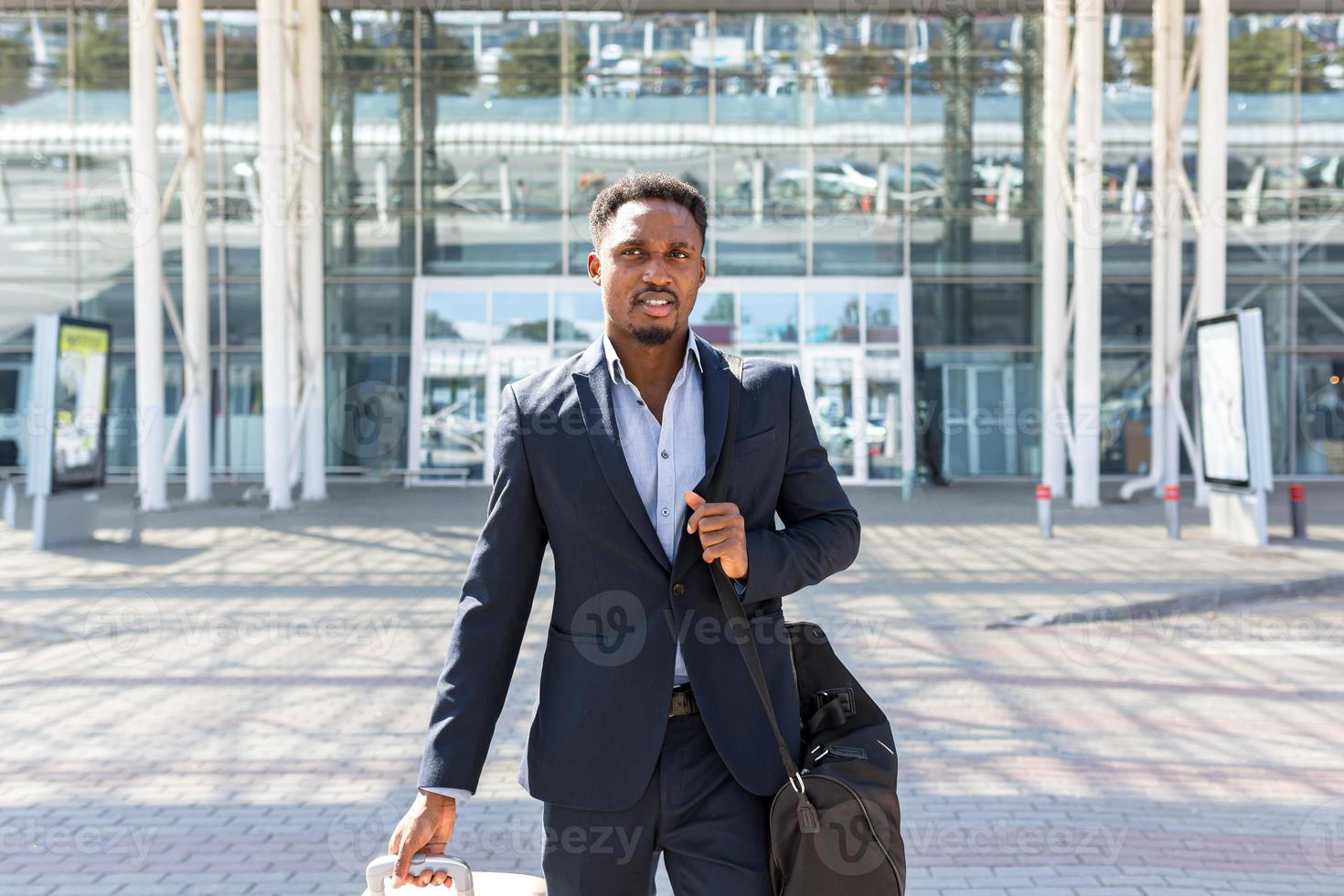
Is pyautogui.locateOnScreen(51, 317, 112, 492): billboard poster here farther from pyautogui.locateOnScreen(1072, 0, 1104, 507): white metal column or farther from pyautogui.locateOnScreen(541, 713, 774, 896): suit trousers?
pyautogui.locateOnScreen(541, 713, 774, 896): suit trousers

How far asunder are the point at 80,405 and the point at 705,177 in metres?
13.3

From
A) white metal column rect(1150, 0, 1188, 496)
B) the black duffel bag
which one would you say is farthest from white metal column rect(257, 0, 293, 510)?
the black duffel bag

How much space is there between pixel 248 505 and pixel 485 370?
552 cm

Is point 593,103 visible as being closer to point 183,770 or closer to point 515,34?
point 515,34

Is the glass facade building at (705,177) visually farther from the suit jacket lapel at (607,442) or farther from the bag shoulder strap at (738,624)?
the bag shoulder strap at (738,624)

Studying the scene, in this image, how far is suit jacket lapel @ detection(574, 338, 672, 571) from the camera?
2.26 m

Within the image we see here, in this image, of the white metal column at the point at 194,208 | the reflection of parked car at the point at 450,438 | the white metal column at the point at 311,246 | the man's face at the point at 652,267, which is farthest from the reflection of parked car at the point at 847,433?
the man's face at the point at 652,267

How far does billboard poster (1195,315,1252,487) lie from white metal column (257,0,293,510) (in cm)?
1228

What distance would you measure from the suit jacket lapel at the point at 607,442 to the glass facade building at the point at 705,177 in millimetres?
22398

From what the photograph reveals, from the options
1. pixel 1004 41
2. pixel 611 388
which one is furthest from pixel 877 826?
pixel 1004 41

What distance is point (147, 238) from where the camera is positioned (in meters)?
17.2

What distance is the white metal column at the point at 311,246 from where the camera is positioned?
19.5 m

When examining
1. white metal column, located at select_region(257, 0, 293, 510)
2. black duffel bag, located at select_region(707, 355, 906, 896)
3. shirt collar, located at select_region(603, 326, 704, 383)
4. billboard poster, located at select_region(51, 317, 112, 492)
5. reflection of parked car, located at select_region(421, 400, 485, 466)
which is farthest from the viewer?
reflection of parked car, located at select_region(421, 400, 485, 466)

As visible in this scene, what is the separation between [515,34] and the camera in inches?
974
